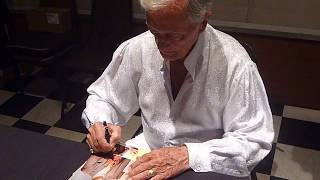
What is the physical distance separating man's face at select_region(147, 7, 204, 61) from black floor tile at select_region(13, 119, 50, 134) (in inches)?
64.8

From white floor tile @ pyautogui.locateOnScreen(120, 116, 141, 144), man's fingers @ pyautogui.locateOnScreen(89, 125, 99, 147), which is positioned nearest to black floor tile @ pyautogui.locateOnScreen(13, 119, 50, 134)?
white floor tile @ pyautogui.locateOnScreen(120, 116, 141, 144)

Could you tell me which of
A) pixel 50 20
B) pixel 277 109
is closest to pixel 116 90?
pixel 277 109

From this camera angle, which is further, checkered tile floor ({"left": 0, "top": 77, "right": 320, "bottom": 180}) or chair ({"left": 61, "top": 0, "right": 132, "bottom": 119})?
chair ({"left": 61, "top": 0, "right": 132, "bottom": 119})

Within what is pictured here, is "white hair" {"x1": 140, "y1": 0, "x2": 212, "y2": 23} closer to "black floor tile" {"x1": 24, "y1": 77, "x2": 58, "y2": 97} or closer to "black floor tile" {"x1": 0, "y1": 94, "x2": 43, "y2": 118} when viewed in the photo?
"black floor tile" {"x1": 0, "y1": 94, "x2": 43, "y2": 118}

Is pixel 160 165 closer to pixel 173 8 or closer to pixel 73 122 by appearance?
pixel 173 8

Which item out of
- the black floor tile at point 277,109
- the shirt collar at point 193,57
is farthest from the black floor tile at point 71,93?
the shirt collar at point 193,57

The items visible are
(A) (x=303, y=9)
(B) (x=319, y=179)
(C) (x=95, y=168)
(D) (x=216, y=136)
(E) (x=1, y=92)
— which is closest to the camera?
(C) (x=95, y=168)

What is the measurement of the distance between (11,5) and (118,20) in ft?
3.72

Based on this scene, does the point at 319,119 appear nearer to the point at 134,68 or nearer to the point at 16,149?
the point at 134,68

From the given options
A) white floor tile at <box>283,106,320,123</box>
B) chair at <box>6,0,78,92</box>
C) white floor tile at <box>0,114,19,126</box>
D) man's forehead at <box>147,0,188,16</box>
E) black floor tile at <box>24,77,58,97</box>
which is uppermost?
man's forehead at <box>147,0,188,16</box>

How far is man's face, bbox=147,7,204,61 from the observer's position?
3.05ft

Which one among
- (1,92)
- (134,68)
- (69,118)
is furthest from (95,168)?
(1,92)

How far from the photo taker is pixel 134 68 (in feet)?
4.11

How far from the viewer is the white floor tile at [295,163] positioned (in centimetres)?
198
